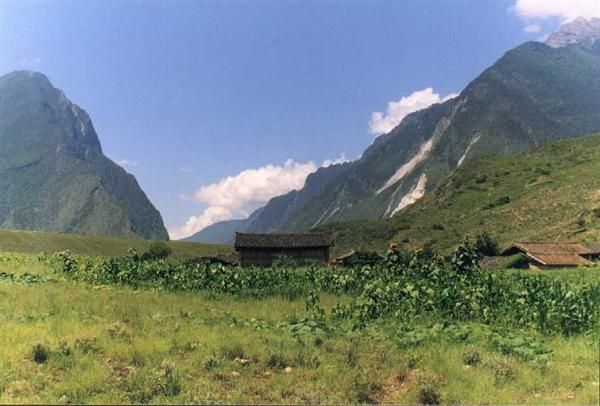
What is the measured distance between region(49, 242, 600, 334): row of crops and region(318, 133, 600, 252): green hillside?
47.0m

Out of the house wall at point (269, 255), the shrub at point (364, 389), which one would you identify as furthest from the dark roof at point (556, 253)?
the shrub at point (364, 389)

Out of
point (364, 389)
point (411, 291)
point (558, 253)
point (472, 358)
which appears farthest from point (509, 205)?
point (364, 389)

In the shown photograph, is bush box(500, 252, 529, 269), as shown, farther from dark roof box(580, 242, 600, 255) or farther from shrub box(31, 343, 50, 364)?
shrub box(31, 343, 50, 364)

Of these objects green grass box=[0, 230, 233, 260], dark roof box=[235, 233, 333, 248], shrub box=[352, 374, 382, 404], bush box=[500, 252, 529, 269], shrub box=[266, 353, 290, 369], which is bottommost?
bush box=[500, 252, 529, 269]

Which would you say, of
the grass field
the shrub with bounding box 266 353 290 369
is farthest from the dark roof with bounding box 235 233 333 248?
the shrub with bounding box 266 353 290 369

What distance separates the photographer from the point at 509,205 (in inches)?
3989

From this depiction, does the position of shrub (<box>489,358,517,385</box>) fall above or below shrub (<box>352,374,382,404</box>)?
below

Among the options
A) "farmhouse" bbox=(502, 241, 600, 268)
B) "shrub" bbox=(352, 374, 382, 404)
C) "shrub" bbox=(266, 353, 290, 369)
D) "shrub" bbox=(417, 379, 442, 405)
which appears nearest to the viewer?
"shrub" bbox=(417, 379, 442, 405)

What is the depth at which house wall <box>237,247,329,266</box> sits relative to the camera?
7444 centimetres

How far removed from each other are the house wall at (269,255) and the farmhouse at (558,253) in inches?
1271

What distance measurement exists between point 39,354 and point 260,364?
15.2 feet

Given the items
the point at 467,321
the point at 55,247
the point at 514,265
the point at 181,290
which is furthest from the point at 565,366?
the point at 55,247

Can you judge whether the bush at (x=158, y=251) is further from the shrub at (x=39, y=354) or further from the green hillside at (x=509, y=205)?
the shrub at (x=39, y=354)

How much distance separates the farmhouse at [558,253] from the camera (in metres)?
49.5
